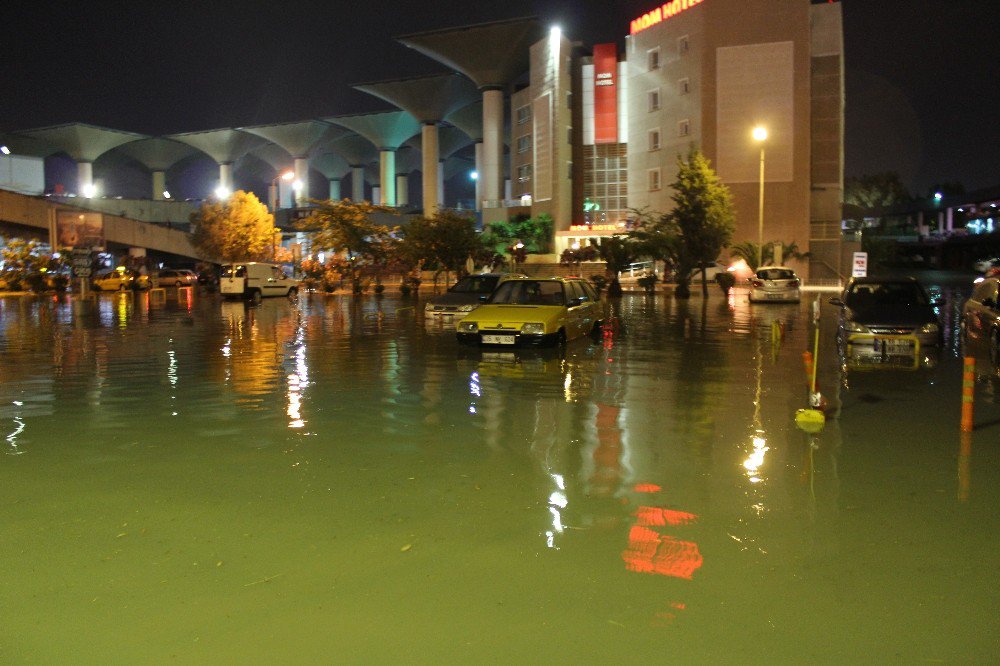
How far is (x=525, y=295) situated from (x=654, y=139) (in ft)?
161

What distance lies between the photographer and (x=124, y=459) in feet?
27.0

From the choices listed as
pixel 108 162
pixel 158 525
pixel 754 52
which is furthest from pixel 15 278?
pixel 108 162

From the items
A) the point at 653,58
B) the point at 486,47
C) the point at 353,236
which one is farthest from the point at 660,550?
the point at 486,47

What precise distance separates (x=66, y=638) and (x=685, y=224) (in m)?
41.7

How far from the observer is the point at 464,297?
2461cm

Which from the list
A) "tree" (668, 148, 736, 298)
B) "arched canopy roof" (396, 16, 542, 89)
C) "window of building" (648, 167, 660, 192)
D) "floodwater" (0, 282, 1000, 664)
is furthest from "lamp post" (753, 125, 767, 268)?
"floodwater" (0, 282, 1000, 664)

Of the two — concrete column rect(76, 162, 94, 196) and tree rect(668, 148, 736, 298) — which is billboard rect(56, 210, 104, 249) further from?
concrete column rect(76, 162, 94, 196)

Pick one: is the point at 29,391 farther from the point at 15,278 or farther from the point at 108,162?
the point at 108,162

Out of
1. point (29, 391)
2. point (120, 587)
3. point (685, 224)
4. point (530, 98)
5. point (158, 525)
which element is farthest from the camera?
point (530, 98)

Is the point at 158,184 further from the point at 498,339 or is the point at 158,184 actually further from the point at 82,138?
the point at 498,339

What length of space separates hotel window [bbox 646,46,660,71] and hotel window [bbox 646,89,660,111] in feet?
5.50

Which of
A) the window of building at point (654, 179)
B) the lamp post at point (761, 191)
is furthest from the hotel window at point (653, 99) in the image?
the lamp post at point (761, 191)

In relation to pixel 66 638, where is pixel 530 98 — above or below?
above

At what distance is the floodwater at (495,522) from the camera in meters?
4.40
